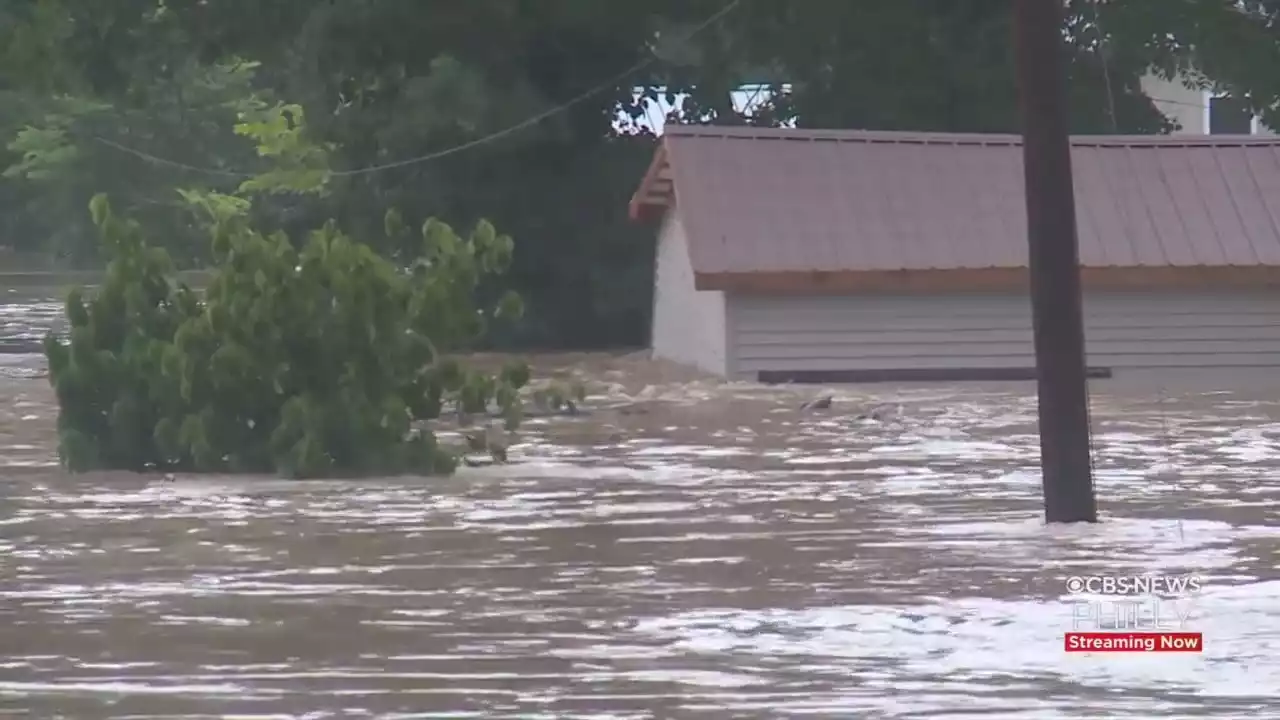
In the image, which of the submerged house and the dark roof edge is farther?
the dark roof edge

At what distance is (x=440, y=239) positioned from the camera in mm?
19234

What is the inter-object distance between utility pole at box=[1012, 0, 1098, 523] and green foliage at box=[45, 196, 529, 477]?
5.50m

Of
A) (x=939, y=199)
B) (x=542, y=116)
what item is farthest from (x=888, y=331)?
(x=542, y=116)

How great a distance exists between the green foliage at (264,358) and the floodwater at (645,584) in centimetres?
41

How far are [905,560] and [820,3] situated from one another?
2472 cm

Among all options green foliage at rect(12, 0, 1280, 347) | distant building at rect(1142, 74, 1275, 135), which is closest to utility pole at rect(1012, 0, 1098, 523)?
green foliage at rect(12, 0, 1280, 347)

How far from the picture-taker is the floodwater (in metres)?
9.73

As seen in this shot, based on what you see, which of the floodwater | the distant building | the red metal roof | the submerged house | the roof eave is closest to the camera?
the floodwater

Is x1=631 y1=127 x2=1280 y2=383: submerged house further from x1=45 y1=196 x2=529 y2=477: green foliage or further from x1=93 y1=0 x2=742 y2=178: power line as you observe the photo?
x1=45 y1=196 x2=529 y2=477: green foliage

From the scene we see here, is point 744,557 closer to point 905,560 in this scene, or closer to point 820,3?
point 905,560

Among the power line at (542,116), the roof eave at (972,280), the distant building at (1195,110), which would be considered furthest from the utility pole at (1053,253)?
the distant building at (1195,110)

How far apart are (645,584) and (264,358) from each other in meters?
6.10

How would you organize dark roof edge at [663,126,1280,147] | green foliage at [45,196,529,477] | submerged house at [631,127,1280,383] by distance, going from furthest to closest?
dark roof edge at [663,126,1280,147], submerged house at [631,127,1280,383], green foliage at [45,196,529,477]

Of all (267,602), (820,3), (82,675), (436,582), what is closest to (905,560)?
(436,582)
